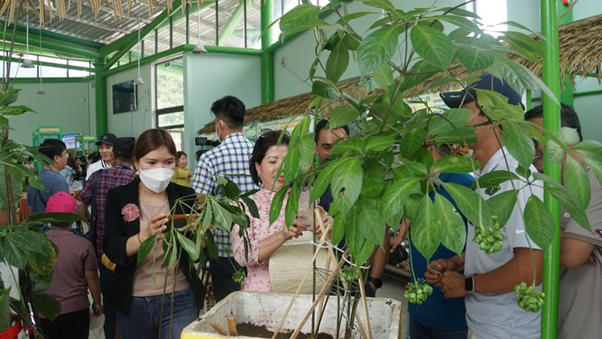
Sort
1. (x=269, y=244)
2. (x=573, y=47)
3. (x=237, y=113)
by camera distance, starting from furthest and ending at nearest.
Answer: (x=573, y=47)
(x=237, y=113)
(x=269, y=244)

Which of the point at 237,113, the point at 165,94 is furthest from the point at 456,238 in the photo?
the point at 165,94

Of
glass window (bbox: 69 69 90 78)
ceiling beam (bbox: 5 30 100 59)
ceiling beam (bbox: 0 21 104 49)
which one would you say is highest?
ceiling beam (bbox: 0 21 104 49)

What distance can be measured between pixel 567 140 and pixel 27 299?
152 cm

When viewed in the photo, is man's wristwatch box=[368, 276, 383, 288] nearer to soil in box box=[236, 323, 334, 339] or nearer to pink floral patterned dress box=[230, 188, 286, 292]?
pink floral patterned dress box=[230, 188, 286, 292]

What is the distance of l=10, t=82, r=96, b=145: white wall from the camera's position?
16938 mm

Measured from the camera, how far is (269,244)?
5.23ft

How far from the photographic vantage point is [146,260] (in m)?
2.04

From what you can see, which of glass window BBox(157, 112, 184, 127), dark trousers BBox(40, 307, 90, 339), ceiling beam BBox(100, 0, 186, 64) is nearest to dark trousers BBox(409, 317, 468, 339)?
dark trousers BBox(40, 307, 90, 339)

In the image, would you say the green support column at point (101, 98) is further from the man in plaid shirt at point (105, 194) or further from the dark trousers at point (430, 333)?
the dark trousers at point (430, 333)

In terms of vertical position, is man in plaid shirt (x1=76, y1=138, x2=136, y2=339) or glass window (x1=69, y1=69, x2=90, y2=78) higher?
glass window (x1=69, y1=69, x2=90, y2=78)

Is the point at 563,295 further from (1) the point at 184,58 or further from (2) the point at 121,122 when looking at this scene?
(2) the point at 121,122

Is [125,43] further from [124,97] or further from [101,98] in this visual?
[101,98]

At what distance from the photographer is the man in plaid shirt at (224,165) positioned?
2578 mm

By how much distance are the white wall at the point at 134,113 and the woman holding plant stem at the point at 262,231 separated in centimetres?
1188
